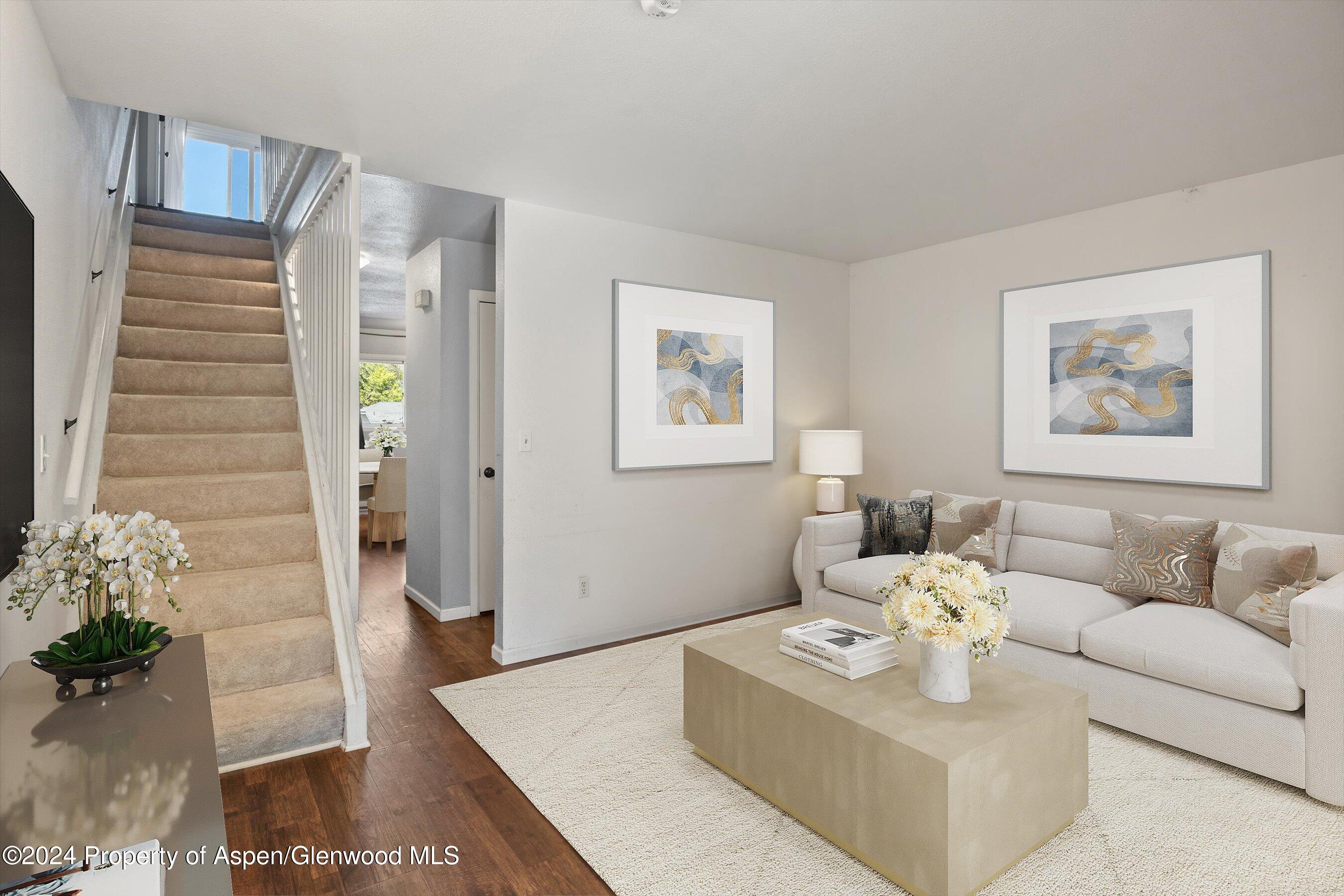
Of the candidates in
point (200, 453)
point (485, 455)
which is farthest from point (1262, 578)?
point (200, 453)

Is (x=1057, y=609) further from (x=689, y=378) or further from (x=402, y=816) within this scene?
(x=402, y=816)

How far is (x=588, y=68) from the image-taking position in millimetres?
2338

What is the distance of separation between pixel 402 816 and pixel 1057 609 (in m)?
2.76

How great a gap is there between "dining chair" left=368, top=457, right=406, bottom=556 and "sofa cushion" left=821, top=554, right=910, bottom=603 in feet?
14.9

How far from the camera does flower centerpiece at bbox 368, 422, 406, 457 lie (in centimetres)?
981

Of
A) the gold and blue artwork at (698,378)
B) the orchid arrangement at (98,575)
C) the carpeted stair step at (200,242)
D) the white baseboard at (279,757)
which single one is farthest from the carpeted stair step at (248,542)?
the carpeted stair step at (200,242)

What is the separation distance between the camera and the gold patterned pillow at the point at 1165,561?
10.0 ft

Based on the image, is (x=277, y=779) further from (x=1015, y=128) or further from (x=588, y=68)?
(x=1015, y=128)

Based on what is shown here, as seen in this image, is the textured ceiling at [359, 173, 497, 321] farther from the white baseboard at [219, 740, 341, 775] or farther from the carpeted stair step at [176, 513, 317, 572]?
the white baseboard at [219, 740, 341, 775]

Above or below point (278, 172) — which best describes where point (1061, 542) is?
below

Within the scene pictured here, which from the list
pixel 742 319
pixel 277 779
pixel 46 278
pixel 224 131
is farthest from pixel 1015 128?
pixel 224 131

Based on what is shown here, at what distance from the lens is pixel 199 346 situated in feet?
13.7

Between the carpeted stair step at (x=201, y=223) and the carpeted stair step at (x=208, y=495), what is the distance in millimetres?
2518

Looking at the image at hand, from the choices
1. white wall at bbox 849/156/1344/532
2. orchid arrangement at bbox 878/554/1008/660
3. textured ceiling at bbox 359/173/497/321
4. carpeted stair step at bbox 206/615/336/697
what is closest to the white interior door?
textured ceiling at bbox 359/173/497/321
